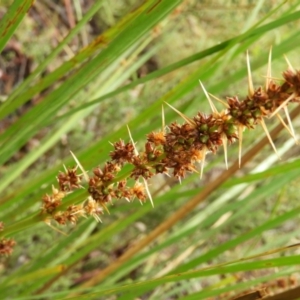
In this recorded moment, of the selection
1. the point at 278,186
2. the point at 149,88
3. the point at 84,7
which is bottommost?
the point at 278,186

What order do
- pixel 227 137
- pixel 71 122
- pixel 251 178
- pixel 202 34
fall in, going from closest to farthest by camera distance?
pixel 227 137, pixel 251 178, pixel 71 122, pixel 202 34

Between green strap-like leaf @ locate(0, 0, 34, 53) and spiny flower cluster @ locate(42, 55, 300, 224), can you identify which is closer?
spiny flower cluster @ locate(42, 55, 300, 224)

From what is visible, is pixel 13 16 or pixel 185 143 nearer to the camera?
pixel 185 143

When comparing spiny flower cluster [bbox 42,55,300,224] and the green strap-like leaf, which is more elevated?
the green strap-like leaf

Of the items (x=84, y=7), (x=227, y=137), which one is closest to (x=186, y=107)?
(x=227, y=137)

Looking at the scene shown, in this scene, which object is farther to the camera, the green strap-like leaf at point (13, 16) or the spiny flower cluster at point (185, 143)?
the green strap-like leaf at point (13, 16)

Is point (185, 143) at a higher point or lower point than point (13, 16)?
lower

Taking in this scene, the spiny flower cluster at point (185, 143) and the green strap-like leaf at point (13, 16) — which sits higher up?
the green strap-like leaf at point (13, 16)

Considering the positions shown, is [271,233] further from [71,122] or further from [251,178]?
[251,178]
